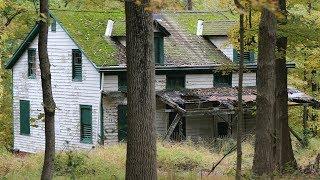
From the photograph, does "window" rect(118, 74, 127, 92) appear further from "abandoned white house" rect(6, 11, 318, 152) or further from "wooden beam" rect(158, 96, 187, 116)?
"wooden beam" rect(158, 96, 187, 116)

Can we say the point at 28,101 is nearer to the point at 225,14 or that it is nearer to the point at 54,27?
the point at 54,27

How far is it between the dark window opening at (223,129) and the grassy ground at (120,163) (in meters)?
3.67

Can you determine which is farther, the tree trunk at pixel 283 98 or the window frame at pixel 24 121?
the window frame at pixel 24 121

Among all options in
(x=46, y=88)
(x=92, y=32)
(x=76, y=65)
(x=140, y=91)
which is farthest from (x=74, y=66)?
(x=140, y=91)

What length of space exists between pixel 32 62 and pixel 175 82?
8.25 metres

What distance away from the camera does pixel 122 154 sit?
2769cm

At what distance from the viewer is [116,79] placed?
36812 mm

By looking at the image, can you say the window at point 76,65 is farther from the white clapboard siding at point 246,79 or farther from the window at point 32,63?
the white clapboard siding at point 246,79

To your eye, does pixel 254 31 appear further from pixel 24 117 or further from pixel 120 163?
pixel 24 117

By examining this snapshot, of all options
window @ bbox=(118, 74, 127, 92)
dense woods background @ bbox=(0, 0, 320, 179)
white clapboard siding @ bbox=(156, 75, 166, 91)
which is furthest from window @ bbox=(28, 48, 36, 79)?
white clapboard siding @ bbox=(156, 75, 166, 91)

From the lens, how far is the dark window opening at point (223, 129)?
39969mm

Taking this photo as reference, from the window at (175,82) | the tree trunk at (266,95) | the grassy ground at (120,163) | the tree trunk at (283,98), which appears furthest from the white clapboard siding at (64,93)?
the tree trunk at (266,95)

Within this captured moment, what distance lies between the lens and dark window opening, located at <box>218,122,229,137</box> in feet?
131

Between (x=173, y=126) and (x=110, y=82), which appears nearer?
(x=173, y=126)
